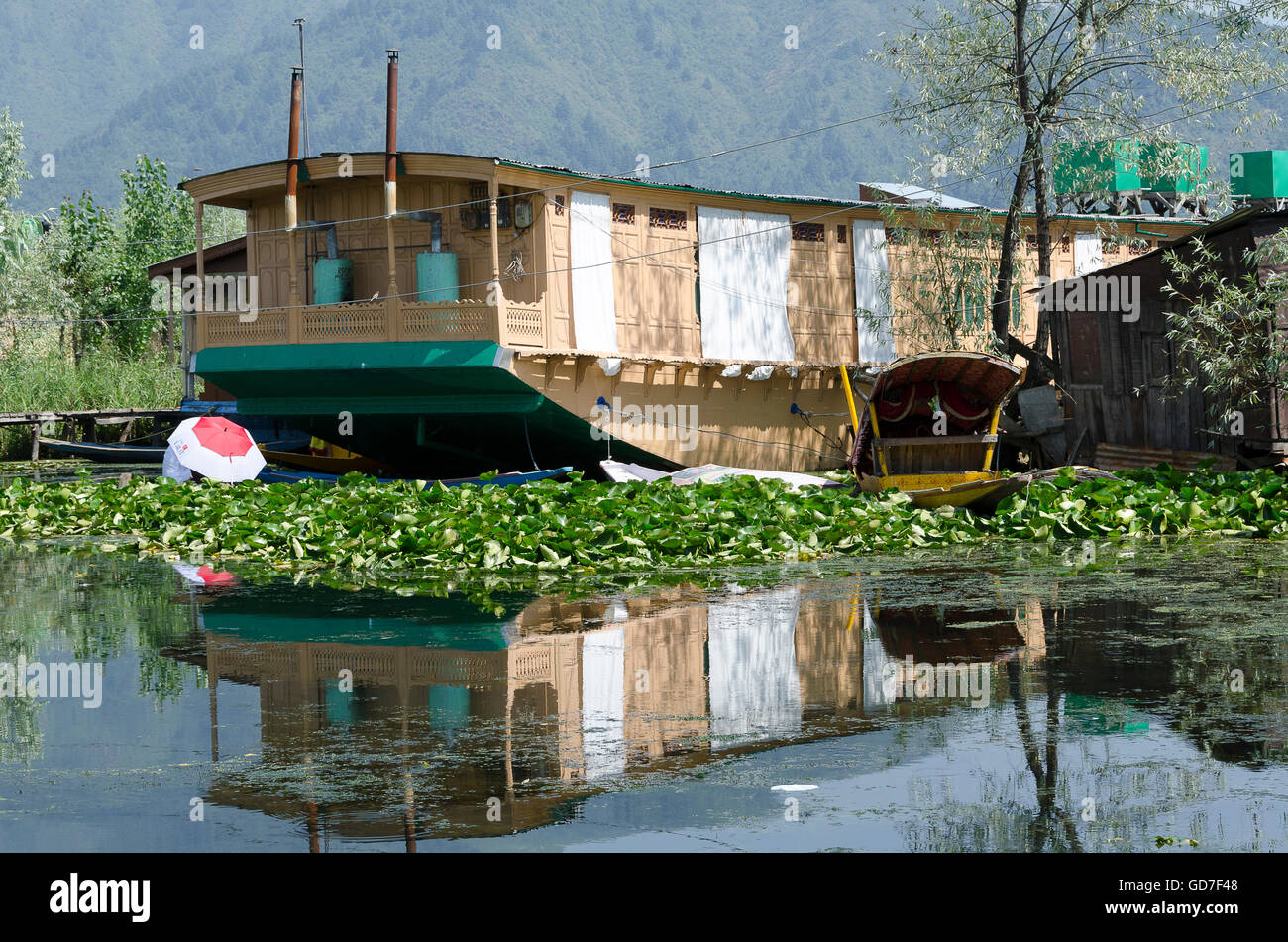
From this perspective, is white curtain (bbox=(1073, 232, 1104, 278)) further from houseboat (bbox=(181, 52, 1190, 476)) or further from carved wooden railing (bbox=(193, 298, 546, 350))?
carved wooden railing (bbox=(193, 298, 546, 350))

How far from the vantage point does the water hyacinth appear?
14.8 metres

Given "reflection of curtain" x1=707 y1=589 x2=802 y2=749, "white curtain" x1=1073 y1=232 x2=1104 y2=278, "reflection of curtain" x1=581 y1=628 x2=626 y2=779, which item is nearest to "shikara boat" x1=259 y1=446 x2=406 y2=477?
"white curtain" x1=1073 y1=232 x2=1104 y2=278

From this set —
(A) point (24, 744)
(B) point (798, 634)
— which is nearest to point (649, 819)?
(A) point (24, 744)

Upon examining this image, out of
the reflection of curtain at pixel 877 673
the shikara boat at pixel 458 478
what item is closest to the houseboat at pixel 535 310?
the shikara boat at pixel 458 478

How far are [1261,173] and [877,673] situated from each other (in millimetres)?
27882

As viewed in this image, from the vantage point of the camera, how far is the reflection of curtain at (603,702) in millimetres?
6941

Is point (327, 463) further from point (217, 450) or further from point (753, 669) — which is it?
point (753, 669)

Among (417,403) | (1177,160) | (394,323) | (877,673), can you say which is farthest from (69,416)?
(877,673)

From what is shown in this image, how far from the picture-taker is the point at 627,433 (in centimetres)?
2472

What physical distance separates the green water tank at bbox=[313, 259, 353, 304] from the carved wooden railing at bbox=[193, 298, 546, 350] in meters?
0.97

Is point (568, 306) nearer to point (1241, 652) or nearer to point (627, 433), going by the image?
point (627, 433)

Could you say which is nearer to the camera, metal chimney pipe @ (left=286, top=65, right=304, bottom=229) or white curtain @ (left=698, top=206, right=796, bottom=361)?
metal chimney pipe @ (left=286, top=65, right=304, bottom=229)

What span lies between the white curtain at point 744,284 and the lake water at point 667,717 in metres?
13.3

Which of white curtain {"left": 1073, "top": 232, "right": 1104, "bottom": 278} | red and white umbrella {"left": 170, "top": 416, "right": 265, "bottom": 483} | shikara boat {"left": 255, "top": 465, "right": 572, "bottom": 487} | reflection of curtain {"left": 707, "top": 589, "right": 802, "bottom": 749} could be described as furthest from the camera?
white curtain {"left": 1073, "top": 232, "right": 1104, "bottom": 278}
